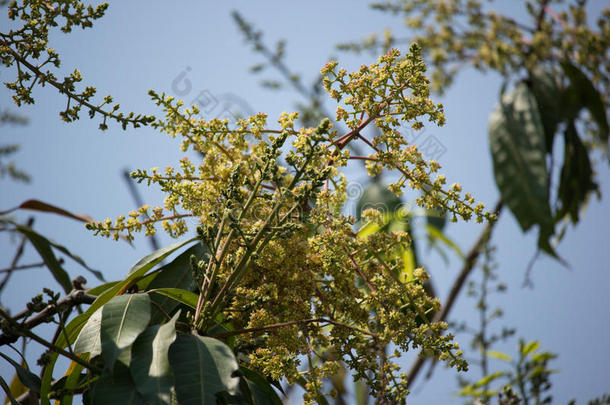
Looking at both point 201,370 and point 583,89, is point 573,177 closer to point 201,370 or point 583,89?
point 583,89

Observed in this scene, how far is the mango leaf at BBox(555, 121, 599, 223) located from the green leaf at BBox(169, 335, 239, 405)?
133cm

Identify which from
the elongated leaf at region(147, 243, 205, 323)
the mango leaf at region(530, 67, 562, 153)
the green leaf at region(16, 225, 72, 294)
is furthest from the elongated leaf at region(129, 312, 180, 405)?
the mango leaf at region(530, 67, 562, 153)

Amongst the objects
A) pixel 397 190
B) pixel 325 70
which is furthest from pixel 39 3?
pixel 397 190

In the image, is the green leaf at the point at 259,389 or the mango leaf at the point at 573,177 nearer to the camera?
the green leaf at the point at 259,389

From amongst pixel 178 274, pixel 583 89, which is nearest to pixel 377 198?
pixel 583 89

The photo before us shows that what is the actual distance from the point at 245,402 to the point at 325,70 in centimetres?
69

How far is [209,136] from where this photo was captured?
1.35 metres

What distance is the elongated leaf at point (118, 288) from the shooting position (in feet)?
4.00

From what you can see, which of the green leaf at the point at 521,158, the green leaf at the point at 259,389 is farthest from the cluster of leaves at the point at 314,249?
the green leaf at the point at 521,158

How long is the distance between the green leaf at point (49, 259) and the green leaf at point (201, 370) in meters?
0.72

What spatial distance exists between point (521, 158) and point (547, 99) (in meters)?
0.39

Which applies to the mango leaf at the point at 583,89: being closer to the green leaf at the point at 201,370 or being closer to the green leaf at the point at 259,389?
the green leaf at the point at 259,389

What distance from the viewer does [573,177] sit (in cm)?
190

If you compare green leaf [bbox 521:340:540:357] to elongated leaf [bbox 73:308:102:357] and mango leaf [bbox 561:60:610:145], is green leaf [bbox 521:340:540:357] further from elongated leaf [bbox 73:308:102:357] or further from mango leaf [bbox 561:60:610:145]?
elongated leaf [bbox 73:308:102:357]
